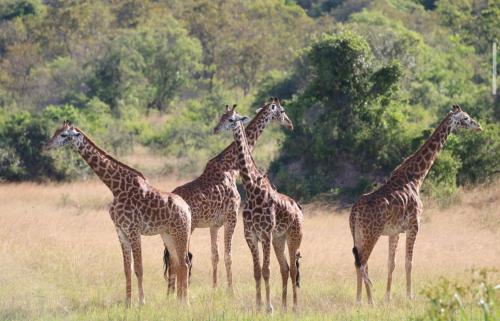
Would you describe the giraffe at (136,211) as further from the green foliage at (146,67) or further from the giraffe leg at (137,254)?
the green foliage at (146,67)

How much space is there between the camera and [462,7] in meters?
56.5

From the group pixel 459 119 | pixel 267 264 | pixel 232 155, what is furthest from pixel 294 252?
pixel 459 119

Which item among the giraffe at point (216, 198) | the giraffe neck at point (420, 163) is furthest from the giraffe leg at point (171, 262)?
the giraffe neck at point (420, 163)

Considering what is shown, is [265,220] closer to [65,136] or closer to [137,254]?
[137,254]

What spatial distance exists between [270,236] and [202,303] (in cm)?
124

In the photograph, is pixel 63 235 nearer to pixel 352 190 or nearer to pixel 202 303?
pixel 202 303

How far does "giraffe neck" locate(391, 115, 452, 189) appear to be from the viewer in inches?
500

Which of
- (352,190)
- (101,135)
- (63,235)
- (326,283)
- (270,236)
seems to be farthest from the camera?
(101,135)

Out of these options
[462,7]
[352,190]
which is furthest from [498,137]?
[462,7]

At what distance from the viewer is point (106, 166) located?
11625mm

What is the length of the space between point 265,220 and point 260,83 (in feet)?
93.6

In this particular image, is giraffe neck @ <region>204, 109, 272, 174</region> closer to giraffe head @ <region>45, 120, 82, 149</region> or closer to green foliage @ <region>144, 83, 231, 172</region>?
giraffe head @ <region>45, 120, 82, 149</region>

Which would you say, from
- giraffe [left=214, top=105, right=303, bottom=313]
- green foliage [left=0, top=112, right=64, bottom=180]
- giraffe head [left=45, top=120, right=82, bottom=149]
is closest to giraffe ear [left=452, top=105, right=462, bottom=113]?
giraffe [left=214, top=105, right=303, bottom=313]

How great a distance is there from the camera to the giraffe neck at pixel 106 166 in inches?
455
